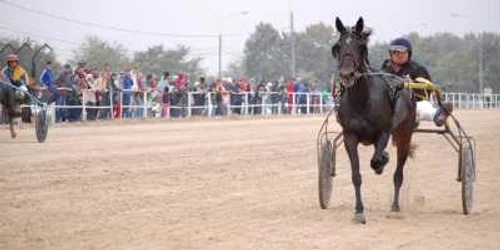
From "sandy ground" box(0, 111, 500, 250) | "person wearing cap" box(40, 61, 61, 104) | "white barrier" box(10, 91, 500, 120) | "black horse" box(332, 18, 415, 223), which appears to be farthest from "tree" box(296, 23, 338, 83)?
"black horse" box(332, 18, 415, 223)

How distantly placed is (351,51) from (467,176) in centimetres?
223

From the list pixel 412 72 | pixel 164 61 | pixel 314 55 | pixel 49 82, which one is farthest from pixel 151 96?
pixel 314 55

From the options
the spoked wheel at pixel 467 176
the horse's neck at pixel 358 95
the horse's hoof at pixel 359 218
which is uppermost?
the horse's neck at pixel 358 95

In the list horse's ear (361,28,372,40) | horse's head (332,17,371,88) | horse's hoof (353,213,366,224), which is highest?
horse's ear (361,28,372,40)

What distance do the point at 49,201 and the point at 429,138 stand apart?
15401 mm

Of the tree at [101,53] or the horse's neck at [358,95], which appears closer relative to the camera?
the horse's neck at [358,95]

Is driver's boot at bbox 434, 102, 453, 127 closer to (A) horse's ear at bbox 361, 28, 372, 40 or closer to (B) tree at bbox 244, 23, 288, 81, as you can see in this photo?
(A) horse's ear at bbox 361, 28, 372, 40

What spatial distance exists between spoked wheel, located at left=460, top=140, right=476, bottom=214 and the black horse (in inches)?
42.0

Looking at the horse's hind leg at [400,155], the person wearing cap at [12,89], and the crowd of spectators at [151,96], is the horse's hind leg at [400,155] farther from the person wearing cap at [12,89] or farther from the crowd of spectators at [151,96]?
the crowd of spectators at [151,96]

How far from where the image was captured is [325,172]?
10617 millimetres

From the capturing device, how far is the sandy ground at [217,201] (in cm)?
812

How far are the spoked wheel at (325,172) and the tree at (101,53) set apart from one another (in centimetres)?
7366

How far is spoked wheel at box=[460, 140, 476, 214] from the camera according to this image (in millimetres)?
10195

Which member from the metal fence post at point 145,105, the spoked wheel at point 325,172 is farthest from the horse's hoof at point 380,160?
the metal fence post at point 145,105
